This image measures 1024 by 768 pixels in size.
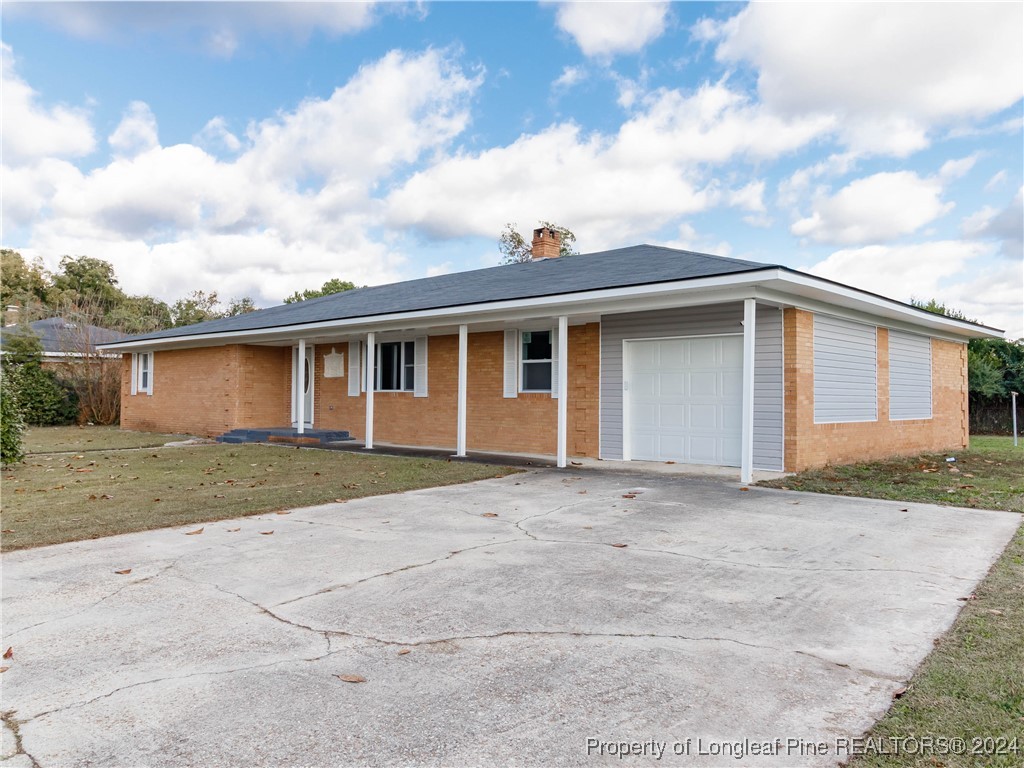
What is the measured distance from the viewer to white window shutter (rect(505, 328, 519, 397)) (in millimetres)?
14648

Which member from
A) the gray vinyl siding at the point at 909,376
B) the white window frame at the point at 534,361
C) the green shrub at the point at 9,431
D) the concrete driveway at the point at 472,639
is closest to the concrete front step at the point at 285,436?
Answer: the white window frame at the point at 534,361

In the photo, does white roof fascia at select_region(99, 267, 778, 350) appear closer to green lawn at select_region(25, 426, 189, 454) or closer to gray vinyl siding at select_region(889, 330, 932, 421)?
green lawn at select_region(25, 426, 189, 454)

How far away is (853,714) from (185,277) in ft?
185

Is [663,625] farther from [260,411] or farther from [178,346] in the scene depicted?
[178,346]

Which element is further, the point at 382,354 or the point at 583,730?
the point at 382,354

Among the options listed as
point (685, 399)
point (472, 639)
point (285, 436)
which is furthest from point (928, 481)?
point (285, 436)

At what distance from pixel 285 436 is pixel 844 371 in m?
12.9

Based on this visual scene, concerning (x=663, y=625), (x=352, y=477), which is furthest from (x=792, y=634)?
(x=352, y=477)

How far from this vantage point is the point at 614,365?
1314 cm

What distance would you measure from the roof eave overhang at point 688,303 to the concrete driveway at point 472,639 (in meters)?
4.16

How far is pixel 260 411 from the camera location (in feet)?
62.6

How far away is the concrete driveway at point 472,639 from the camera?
266 centimetres

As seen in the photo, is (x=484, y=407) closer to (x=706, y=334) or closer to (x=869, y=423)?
(x=706, y=334)

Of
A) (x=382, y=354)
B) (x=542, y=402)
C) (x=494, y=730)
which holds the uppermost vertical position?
(x=382, y=354)
